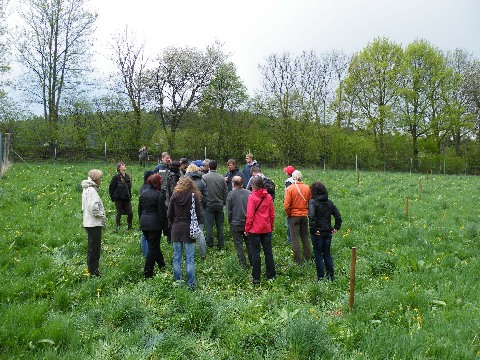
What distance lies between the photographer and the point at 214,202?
865cm

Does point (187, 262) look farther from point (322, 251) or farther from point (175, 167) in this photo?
point (175, 167)

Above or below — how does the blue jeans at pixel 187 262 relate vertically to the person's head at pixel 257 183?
below

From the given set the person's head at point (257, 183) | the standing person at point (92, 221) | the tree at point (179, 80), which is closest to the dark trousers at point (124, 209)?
the standing person at point (92, 221)

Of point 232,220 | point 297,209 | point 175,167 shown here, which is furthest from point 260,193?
point 175,167

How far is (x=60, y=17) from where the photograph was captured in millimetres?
27594

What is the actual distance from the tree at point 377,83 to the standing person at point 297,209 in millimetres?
33209

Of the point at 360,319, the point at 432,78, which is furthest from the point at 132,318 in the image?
the point at 432,78

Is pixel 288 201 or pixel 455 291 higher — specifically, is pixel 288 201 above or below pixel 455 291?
above

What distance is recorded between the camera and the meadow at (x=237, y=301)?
4.31m

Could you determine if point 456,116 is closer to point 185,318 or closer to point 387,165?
point 387,165

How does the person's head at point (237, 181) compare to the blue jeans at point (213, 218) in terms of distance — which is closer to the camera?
the person's head at point (237, 181)

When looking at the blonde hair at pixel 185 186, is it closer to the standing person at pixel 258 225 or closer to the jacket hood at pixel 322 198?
the standing person at pixel 258 225

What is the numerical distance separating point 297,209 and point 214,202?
190 cm

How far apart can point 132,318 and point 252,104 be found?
33.4 metres
